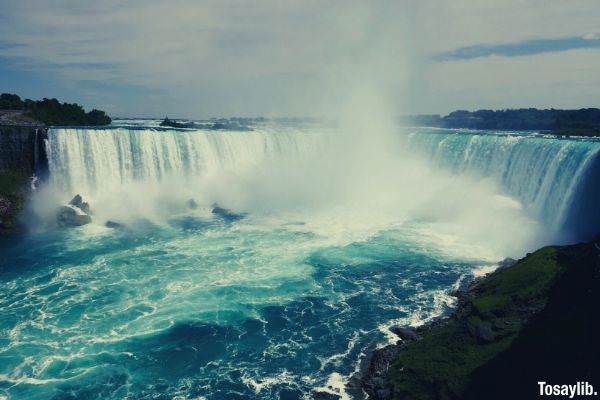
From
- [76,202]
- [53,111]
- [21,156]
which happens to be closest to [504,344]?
[76,202]

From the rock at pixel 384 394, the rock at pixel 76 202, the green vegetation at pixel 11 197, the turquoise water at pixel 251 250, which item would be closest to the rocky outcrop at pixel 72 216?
the rock at pixel 76 202

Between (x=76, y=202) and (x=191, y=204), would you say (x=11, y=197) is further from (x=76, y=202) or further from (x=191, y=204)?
(x=191, y=204)

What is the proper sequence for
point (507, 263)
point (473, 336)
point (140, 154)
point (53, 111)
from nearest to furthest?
point (473, 336) < point (507, 263) < point (140, 154) < point (53, 111)

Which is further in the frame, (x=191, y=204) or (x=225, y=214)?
(x=191, y=204)

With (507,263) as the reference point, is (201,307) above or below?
below

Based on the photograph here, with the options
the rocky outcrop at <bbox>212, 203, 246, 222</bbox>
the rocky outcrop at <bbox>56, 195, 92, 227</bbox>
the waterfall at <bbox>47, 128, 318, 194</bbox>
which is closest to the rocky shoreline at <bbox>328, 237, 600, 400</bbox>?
the rocky outcrop at <bbox>212, 203, 246, 222</bbox>

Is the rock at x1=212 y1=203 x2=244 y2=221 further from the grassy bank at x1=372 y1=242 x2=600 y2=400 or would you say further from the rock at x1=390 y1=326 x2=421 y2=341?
the grassy bank at x1=372 y1=242 x2=600 y2=400

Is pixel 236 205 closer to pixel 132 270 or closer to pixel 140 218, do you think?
pixel 140 218

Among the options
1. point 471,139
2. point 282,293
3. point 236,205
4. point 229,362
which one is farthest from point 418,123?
point 229,362
